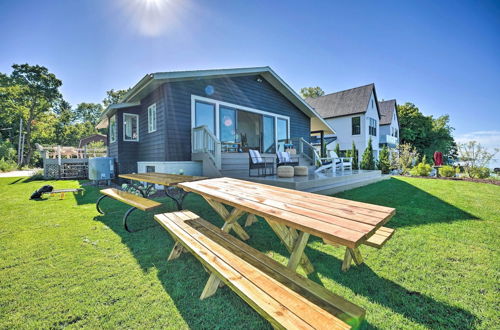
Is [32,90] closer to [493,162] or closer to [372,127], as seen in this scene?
[372,127]

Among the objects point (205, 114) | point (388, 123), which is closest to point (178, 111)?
point (205, 114)

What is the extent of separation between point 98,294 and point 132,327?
2.02ft

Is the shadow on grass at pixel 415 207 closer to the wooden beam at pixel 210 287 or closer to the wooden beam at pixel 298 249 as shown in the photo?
the wooden beam at pixel 298 249

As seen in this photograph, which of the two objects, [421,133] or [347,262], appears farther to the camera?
[421,133]

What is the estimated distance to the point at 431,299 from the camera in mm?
1755

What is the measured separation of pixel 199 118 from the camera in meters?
7.55

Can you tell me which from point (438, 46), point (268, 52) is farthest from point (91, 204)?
point (438, 46)

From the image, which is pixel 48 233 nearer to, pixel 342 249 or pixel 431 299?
pixel 342 249

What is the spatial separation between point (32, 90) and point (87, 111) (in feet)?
93.1

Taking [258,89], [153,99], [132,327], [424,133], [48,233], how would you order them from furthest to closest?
1. [424,133]
2. [258,89]
3. [153,99]
4. [48,233]
5. [132,327]

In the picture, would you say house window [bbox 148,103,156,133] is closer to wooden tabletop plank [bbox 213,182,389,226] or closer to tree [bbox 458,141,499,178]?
wooden tabletop plank [bbox 213,182,389,226]

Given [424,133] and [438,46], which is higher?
[438,46]

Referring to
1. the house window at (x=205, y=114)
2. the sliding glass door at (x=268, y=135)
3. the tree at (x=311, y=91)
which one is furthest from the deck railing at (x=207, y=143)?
the tree at (x=311, y=91)

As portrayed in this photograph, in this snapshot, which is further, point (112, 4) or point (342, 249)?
point (112, 4)
